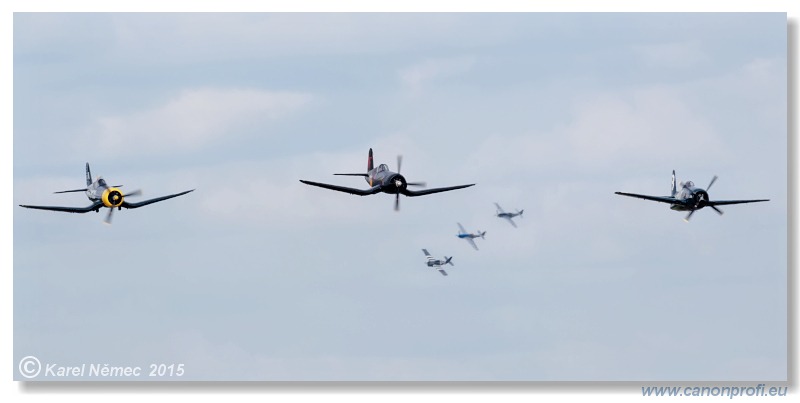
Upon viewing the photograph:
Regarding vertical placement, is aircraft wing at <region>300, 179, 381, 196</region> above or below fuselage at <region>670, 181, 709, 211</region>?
below

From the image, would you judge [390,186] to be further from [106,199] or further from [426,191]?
[106,199]

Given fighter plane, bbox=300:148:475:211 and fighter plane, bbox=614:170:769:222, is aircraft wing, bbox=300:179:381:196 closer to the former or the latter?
fighter plane, bbox=300:148:475:211

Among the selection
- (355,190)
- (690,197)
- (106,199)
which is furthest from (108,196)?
(690,197)

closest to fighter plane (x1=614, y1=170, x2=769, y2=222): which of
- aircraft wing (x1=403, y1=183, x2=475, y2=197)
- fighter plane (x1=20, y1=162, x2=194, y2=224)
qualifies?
aircraft wing (x1=403, y1=183, x2=475, y2=197)

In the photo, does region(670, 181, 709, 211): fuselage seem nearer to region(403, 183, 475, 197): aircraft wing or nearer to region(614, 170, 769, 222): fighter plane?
region(614, 170, 769, 222): fighter plane

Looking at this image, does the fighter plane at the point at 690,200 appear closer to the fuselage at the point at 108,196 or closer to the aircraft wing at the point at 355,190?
the aircraft wing at the point at 355,190

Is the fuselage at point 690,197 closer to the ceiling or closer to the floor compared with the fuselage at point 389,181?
closer to the ceiling

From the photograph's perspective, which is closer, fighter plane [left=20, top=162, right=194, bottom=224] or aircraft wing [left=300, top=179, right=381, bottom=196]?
aircraft wing [left=300, top=179, right=381, bottom=196]

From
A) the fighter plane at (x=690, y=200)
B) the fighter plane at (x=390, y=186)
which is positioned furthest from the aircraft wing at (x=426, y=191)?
the fighter plane at (x=690, y=200)

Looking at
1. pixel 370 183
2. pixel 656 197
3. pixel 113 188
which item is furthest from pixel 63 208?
pixel 656 197

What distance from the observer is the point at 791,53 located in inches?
6462

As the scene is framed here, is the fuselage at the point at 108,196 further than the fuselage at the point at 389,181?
Yes

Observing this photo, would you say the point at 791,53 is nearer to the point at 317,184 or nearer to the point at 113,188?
the point at 317,184

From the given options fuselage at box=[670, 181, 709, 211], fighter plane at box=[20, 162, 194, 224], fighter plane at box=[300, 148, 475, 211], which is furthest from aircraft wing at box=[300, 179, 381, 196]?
fuselage at box=[670, 181, 709, 211]
